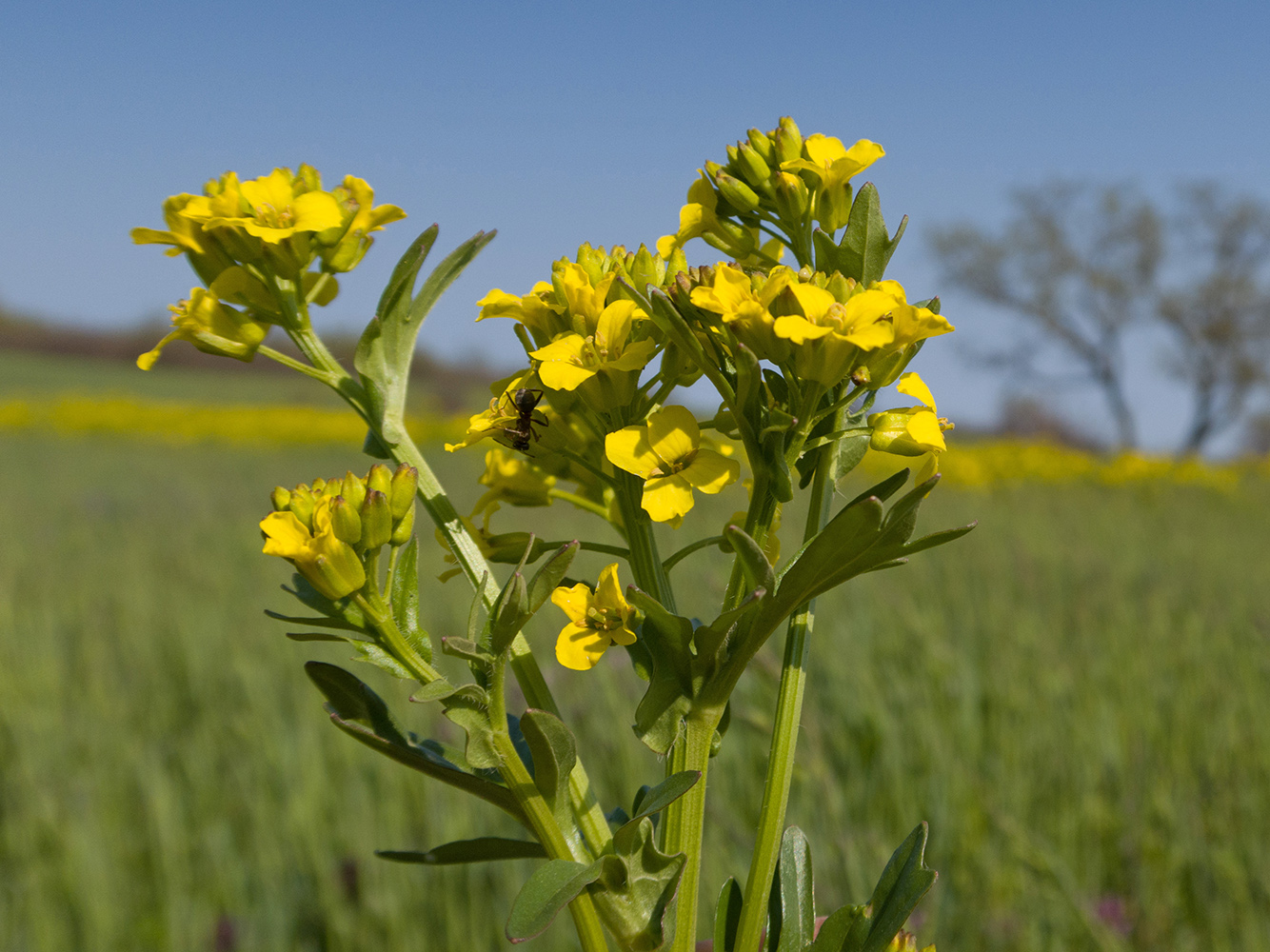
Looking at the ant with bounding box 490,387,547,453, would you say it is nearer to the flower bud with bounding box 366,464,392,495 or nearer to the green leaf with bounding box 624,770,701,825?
the flower bud with bounding box 366,464,392,495

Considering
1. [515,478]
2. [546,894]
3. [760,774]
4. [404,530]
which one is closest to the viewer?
[546,894]

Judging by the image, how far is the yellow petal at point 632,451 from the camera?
1.72 ft

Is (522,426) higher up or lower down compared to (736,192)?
lower down

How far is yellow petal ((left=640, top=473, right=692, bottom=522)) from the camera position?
1.67ft

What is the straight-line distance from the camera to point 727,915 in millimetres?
602

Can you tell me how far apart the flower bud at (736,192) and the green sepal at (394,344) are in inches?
8.3

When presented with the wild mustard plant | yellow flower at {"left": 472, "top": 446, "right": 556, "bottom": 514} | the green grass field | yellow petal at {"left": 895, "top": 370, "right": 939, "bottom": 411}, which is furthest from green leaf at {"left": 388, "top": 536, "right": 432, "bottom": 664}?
the green grass field

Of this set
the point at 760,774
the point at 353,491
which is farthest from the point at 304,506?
the point at 760,774

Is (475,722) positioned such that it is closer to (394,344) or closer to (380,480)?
(380,480)

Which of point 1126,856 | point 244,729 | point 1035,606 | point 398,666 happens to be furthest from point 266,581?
point 398,666

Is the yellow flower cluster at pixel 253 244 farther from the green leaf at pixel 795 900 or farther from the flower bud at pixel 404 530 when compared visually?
the green leaf at pixel 795 900

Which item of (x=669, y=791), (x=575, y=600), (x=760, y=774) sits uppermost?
(x=575, y=600)

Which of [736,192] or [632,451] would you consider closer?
[632,451]

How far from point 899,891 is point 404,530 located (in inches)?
15.5
